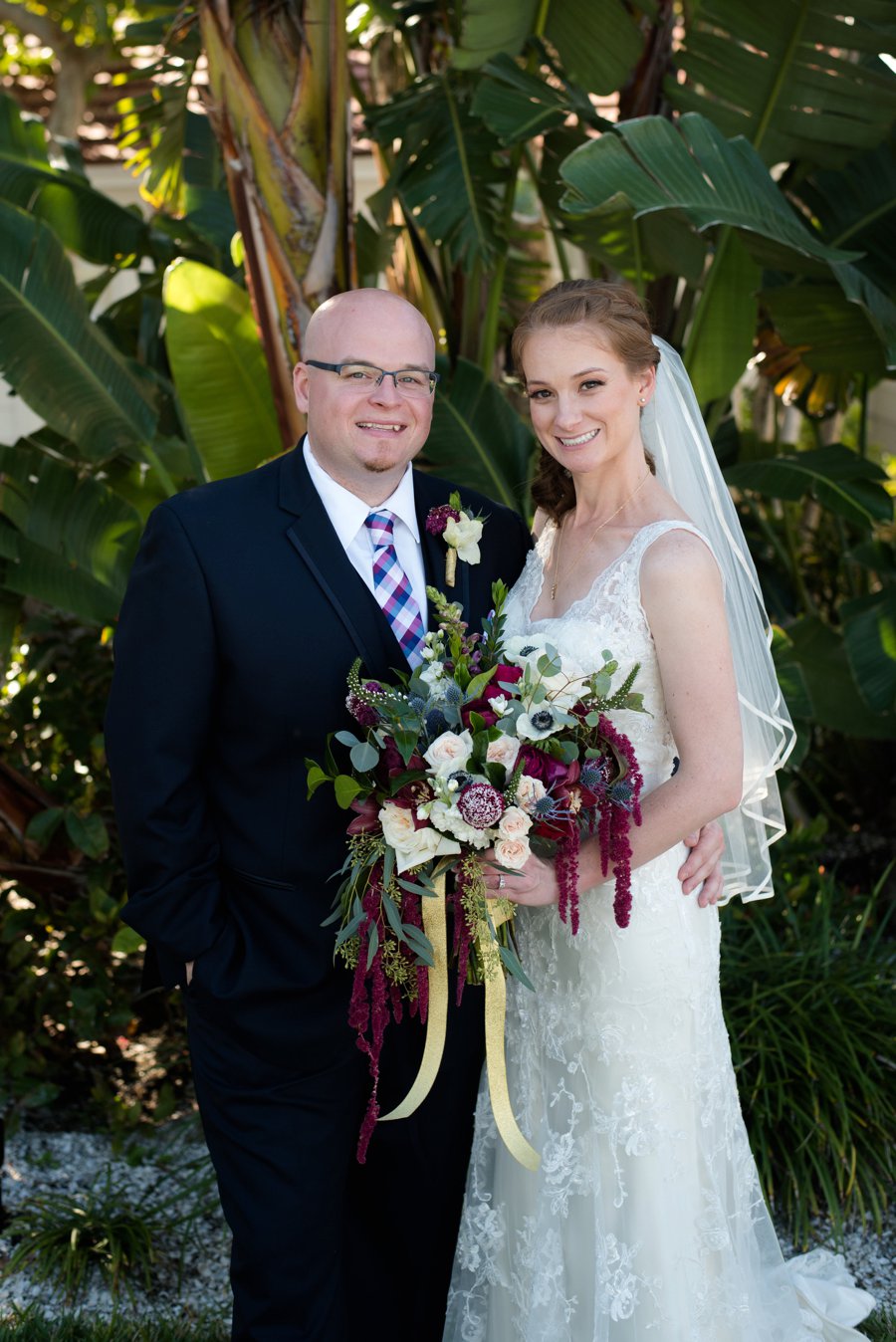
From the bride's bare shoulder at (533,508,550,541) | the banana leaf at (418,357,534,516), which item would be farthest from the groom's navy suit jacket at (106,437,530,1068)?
the banana leaf at (418,357,534,516)

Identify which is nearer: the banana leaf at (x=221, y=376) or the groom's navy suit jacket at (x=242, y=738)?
the groom's navy suit jacket at (x=242, y=738)

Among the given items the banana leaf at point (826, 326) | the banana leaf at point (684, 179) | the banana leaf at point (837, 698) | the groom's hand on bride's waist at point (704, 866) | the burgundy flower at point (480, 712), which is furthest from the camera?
the banana leaf at point (837, 698)

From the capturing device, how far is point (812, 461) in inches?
192

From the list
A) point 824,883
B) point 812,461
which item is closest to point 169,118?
point 812,461

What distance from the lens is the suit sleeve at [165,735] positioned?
258 centimetres

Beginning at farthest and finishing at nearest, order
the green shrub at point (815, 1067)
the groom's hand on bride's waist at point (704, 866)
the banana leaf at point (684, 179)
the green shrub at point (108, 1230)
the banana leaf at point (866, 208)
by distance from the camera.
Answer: the banana leaf at point (866, 208), the green shrub at point (815, 1067), the green shrub at point (108, 1230), the banana leaf at point (684, 179), the groom's hand on bride's waist at point (704, 866)

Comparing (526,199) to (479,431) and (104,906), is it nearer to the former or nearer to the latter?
(479,431)

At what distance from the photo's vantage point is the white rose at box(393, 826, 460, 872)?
2252 mm

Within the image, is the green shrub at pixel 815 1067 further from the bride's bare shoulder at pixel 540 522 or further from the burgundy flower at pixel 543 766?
the burgundy flower at pixel 543 766

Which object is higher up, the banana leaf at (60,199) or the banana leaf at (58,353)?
the banana leaf at (60,199)

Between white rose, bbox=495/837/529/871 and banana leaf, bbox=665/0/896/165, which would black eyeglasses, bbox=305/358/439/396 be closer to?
white rose, bbox=495/837/529/871

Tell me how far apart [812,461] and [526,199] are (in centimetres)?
348

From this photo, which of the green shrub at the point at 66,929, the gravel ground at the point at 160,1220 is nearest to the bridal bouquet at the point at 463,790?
the gravel ground at the point at 160,1220

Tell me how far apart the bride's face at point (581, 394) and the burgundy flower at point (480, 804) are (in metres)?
0.90
